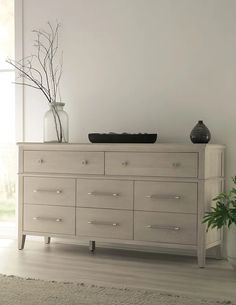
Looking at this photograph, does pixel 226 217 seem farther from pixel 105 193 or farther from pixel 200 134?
pixel 105 193

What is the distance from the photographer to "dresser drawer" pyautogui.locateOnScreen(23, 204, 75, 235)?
3.95m

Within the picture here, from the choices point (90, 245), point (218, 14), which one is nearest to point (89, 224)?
point (90, 245)

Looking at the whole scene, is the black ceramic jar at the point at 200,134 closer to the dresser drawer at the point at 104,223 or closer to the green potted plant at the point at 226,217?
the green potted plant at the point at 226,217

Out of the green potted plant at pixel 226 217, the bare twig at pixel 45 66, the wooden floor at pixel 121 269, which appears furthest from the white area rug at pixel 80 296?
the bare twig at pixel 45 66

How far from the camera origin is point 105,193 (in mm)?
3822

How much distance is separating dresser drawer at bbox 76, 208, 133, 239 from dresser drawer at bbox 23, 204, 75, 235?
7 cm

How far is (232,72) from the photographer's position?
389 cm

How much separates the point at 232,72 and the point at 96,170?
1193 mm

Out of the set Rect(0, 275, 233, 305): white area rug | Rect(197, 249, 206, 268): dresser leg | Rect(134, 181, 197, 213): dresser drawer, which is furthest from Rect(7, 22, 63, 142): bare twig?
Rect(0, 275, 233, 305): white area rug

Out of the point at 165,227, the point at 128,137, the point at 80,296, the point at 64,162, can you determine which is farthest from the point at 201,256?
the point at 64,162

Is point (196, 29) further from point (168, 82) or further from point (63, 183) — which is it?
point (63, 183)

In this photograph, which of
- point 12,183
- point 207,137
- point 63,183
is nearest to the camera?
point 207,137

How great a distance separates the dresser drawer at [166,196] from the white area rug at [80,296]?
825mm

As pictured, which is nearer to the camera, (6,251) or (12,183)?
(6,251)
